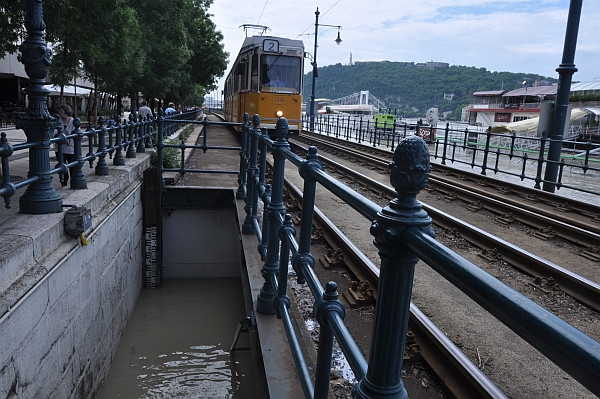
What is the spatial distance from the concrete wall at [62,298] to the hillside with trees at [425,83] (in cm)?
8339

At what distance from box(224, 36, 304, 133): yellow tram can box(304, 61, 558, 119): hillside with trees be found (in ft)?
235

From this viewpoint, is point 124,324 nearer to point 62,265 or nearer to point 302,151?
point 62,265

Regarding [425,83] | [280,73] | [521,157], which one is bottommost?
[521,157]

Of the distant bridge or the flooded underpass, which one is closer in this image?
the flooded underpass

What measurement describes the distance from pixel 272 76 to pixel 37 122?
12.5 m

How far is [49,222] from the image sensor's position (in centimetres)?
432

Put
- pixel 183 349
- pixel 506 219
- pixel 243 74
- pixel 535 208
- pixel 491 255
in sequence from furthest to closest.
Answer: pixel 243 74 → pixel 535 208 → pixel 506 219 → pixel 183 349 → pixel 491 255

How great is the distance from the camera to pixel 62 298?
417cm

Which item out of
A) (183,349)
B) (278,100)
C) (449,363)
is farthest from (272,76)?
(449,363)

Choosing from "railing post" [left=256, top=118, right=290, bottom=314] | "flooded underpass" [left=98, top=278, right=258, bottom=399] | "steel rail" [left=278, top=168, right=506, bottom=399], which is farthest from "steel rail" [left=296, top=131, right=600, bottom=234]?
"railing post" [left=256, top=118, right=290, bottom=314]

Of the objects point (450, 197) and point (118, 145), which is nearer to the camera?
point (118, 145)

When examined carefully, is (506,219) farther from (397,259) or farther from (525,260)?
(397,259)

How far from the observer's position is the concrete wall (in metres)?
3.38

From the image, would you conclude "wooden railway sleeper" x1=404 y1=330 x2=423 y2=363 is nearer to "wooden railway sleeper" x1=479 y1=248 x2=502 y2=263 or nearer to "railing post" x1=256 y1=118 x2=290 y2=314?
"railing post" x1=256 y1=118 x2=290 y2=314
